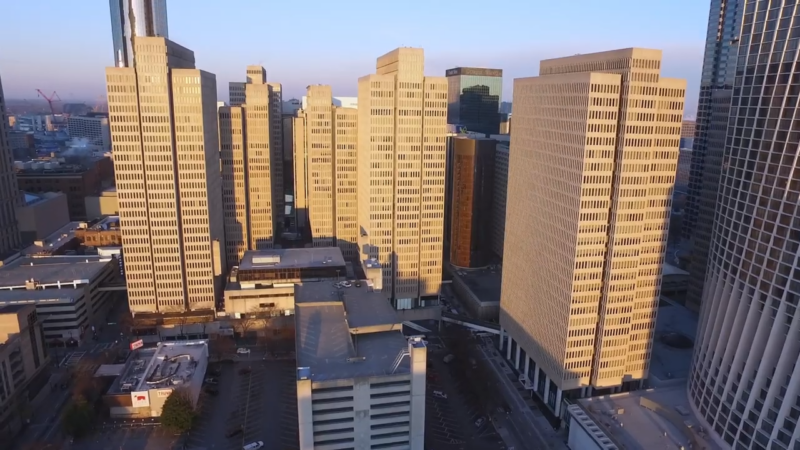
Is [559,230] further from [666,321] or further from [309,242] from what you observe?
[309,242]

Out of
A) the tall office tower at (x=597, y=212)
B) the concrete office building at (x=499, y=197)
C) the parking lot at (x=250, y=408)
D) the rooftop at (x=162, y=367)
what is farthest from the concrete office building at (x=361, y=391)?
the concrete office building at (x=499, y=197)

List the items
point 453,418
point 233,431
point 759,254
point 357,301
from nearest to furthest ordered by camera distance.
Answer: point 759,254 < point 233,431 < point 453,418 < point 357,301

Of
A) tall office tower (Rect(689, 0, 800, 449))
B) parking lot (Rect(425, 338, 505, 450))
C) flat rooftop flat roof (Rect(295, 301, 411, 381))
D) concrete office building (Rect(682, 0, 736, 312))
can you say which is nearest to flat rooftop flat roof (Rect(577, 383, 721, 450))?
tall office tower (Rect(689, 0, 800, 449))

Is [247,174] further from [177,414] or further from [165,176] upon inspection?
[177,414]

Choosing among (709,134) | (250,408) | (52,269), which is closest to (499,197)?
(709,134)

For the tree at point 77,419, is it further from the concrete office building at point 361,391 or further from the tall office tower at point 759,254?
the tall office tower at point 759,254

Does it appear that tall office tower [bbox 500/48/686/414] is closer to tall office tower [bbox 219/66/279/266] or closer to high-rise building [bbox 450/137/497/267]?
high-rise building [bbox 450/137/497/267]
